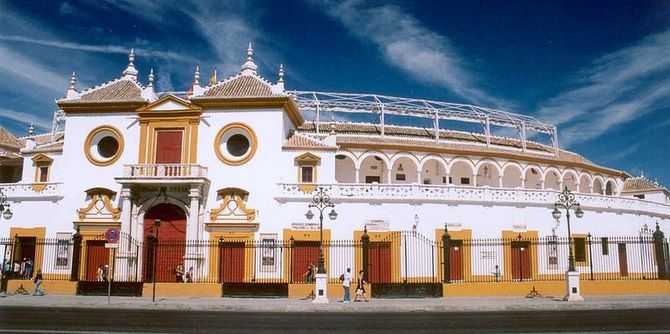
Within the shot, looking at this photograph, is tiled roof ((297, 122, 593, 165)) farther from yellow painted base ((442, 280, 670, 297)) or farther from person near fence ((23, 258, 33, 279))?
person near fence ((23, 258, 33, 279))

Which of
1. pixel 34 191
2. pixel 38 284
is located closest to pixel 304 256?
pixel 38 284

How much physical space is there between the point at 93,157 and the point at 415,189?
58.6 ft

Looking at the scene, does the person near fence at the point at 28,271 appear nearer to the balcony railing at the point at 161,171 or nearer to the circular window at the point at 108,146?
the balcony railing at the point at 161,171

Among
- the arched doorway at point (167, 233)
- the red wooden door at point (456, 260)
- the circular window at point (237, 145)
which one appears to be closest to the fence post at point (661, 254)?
the red wooden door at point (456, 260)

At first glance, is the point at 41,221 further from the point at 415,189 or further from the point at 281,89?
the point at 415,189

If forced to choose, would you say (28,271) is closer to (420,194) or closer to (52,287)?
(52,287)

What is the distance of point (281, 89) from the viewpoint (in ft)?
100

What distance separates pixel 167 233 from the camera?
2922cm

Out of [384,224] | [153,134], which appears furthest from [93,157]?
[384,224]

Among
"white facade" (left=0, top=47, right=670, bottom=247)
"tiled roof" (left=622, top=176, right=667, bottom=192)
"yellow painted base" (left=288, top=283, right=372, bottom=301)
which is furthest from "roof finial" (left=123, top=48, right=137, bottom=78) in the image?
"tiled roof" (left=622, top=176, right=667, bottom=192)

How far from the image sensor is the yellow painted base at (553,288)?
75.6ft

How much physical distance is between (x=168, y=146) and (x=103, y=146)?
4066 millimetres

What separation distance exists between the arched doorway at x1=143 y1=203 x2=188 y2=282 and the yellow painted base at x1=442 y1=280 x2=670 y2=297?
1420cm

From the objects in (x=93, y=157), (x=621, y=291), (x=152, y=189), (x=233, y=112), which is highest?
(x=233, y=112)
